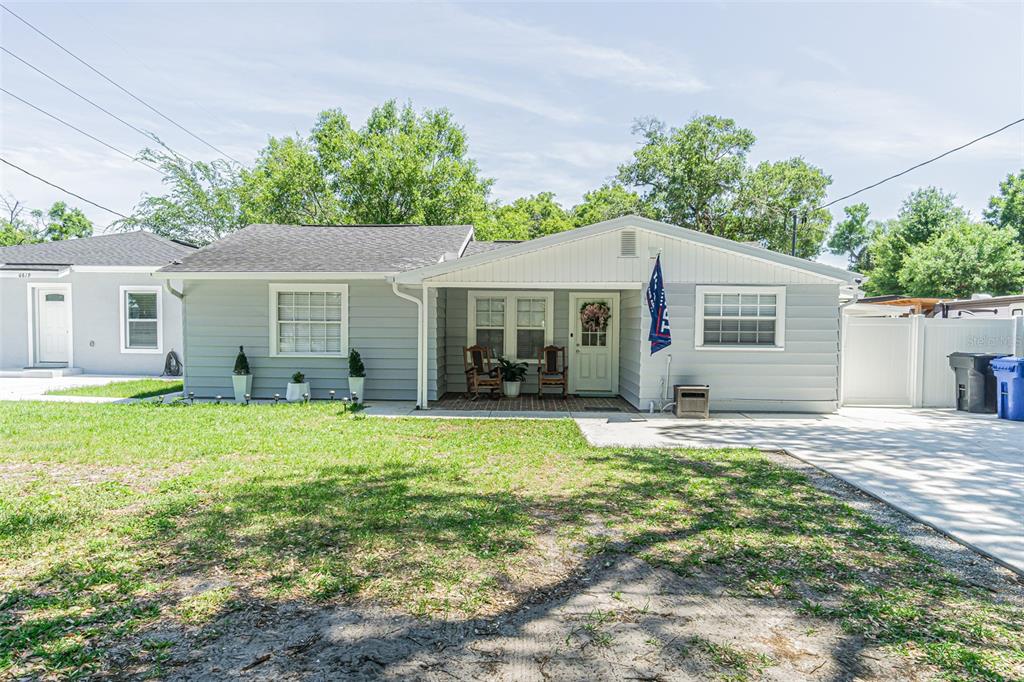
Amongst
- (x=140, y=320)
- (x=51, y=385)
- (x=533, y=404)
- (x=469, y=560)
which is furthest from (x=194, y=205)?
(x=469, y=560)

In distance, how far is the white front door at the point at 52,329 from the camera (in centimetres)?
1524

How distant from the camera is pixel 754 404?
10148mm

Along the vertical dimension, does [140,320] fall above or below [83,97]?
below

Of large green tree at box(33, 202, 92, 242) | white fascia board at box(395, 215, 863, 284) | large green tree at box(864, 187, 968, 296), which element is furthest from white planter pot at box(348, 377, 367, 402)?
large green tree at box(33, 202, 92, 242)

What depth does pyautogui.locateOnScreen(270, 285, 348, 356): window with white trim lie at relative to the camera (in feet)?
36.4

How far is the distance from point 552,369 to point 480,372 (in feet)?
4.69

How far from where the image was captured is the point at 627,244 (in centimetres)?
991

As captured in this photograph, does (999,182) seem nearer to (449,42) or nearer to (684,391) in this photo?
(449,42)

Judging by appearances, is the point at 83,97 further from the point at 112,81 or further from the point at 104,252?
the point at 104,252

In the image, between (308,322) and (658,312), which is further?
(308,322)

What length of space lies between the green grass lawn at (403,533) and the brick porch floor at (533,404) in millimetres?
2944

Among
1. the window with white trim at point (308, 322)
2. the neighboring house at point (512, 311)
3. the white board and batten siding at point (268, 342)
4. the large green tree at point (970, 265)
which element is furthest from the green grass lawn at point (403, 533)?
the large green tree at point (970, 265)

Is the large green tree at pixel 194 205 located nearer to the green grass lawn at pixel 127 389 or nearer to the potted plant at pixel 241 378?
the green grass lawn at pixel 127 389

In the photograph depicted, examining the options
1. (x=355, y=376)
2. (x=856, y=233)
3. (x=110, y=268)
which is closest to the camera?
(x=355, y=376)
